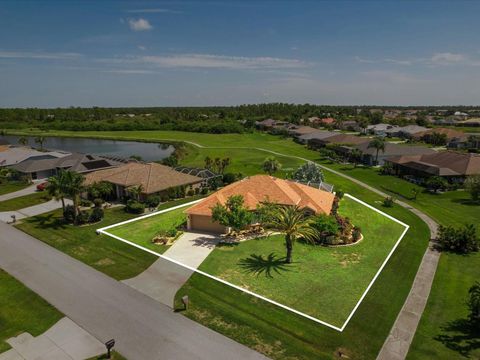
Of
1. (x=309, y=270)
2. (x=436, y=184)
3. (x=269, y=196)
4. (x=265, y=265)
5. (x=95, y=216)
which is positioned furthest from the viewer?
(x=436, y=184)

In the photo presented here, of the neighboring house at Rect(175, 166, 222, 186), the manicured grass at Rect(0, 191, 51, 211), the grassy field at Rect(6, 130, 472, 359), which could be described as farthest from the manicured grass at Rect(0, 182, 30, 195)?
the grassy field at Rect(6, 130, 472, 359)

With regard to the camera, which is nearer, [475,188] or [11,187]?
[475,188]

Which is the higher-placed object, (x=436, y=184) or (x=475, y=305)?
(x=475, y=305)

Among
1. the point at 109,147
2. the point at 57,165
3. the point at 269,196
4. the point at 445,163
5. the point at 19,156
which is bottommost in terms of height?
the point at 109,147

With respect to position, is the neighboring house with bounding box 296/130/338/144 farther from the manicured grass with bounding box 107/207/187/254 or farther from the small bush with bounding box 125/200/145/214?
the small bush with bounding box 125/200/145/214

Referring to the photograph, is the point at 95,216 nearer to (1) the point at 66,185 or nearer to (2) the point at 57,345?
(1) the point at 66,185

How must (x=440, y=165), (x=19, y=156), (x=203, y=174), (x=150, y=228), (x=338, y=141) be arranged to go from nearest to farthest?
(x=150, y=228)
(x=203, y=174)
(x=440, y=165)
(x=19, y=156)
(x=338, y=141)

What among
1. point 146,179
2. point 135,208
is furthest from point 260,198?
point 146,179

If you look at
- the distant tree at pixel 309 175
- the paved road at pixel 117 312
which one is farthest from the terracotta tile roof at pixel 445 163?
the paved road at pixel 117 312
